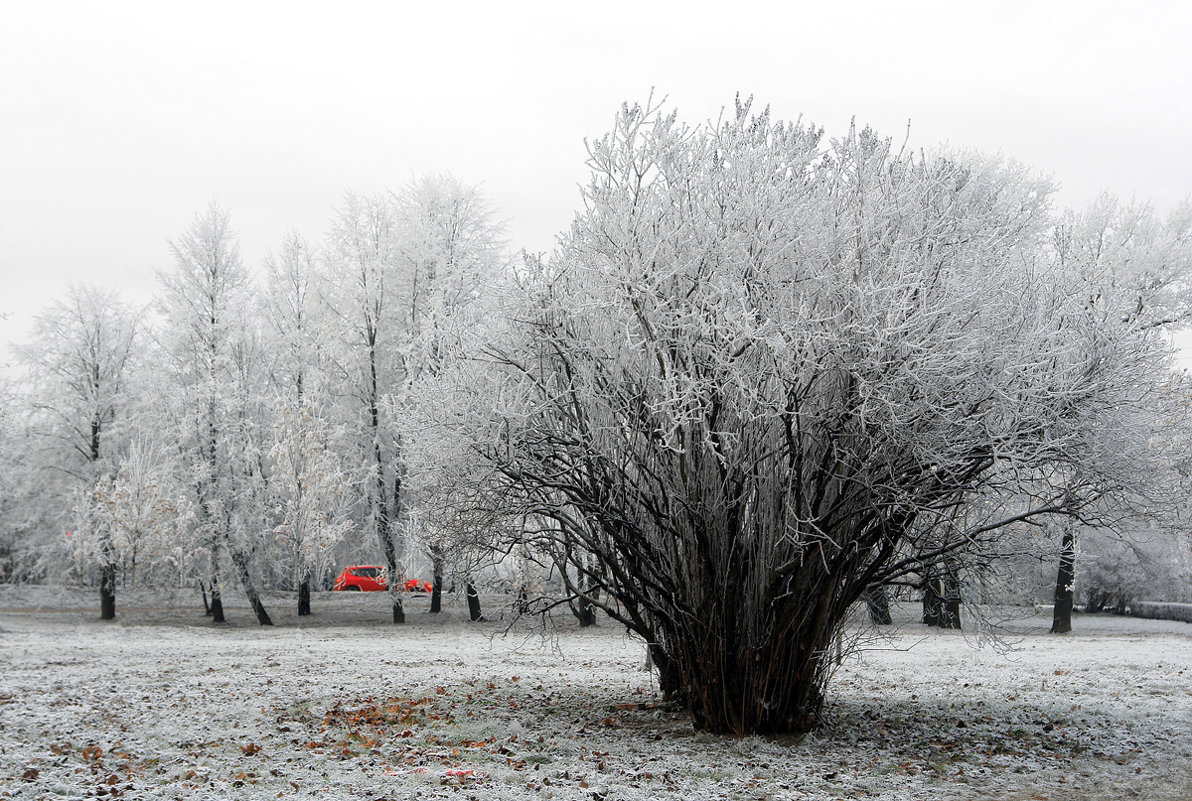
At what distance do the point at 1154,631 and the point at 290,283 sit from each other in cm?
2525

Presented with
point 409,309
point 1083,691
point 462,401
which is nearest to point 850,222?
point 462,401

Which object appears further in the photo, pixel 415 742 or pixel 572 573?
pixel 572 573

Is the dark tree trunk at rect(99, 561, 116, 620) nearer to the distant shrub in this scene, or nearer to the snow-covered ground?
the snow-covered ground

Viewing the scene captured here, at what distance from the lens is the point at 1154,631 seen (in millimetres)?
23531

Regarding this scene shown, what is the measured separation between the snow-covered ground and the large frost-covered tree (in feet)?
4.15

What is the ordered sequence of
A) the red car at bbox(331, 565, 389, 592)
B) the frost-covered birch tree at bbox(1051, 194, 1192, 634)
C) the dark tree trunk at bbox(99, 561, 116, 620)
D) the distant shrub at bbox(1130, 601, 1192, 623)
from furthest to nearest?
the red car at bbox(331, 565, 389, 592)
the distant shrub at bbox(1130, 601, 1192, 623)
the dark tree trunk at bbox(99, 561, 116, 620)
the frost-covered birch tree at bbox(1051, 194, 1192, 634)

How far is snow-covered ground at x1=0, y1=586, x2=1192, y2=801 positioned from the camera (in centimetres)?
663

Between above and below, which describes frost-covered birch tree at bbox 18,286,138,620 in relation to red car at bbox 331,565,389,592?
above

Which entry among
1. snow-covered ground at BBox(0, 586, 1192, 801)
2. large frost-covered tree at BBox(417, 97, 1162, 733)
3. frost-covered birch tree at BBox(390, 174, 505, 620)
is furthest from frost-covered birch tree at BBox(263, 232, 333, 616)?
large frost-covered tree at BBox(417, 97, 1162, 733)

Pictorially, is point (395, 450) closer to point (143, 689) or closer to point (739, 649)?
point (143, 689)

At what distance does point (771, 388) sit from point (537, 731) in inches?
156

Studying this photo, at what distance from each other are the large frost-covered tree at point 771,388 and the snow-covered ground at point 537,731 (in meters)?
1.26

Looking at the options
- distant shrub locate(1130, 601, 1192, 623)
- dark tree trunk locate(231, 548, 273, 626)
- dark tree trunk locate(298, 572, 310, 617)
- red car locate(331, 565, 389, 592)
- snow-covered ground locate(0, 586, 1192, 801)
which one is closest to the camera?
snow-covered ground locate(0, 586, 1192, 801)

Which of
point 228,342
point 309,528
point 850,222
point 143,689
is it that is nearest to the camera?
point 850,222
